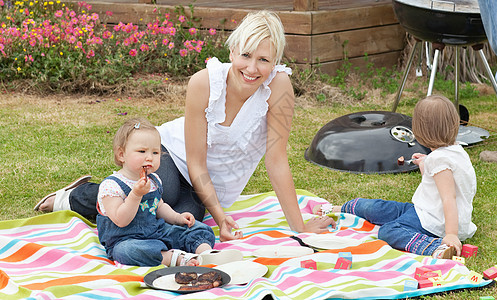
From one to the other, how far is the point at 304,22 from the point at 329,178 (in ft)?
8.48

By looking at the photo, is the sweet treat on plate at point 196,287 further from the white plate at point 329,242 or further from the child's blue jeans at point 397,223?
the child's blue jeans at point 397,223

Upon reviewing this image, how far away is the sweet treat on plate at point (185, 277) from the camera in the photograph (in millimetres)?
2621

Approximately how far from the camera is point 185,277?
8.64 ft

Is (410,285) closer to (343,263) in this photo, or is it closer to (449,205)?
(343,263)

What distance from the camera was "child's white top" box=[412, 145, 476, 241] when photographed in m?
3.11

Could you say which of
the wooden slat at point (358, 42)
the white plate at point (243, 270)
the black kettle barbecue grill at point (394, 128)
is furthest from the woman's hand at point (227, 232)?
the wooden slat at point (358, 42)

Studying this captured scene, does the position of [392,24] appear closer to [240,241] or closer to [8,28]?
[8,28]

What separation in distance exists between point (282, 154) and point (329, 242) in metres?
0.52

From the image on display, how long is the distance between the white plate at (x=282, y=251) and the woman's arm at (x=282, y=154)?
32cm

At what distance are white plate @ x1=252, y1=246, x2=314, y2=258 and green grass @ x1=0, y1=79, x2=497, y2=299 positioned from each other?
708mm

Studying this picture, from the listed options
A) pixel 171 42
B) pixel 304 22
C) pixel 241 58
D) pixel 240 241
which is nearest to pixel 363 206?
pixel 240 241

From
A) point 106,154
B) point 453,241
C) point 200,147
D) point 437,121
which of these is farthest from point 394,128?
point 106,154

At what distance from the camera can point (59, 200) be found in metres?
3.65

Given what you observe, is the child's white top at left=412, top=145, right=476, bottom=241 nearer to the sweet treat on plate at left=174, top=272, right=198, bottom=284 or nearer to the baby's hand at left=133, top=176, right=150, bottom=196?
the sweet treat on plate at left=174, top=272, right=198, bottom=284
